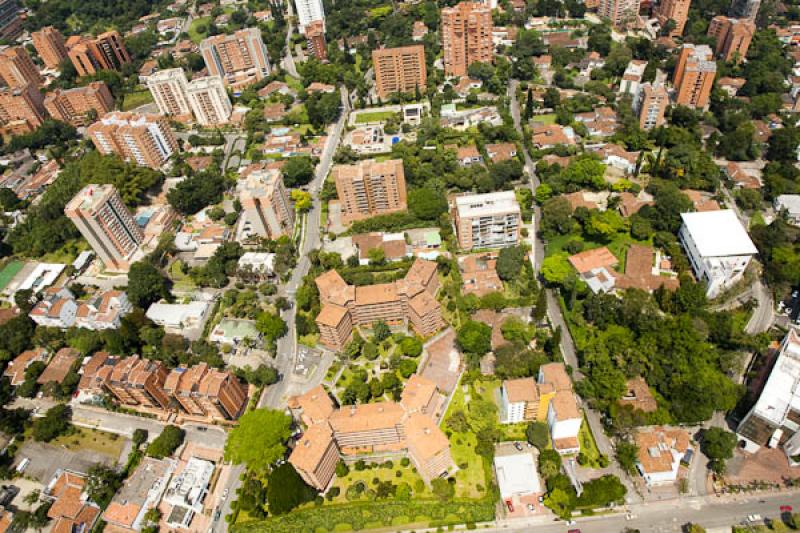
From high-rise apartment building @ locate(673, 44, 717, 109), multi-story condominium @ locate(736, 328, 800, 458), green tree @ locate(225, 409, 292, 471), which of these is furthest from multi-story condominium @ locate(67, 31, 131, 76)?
multi-story condominium @ locate(736, 328, 800, 458)

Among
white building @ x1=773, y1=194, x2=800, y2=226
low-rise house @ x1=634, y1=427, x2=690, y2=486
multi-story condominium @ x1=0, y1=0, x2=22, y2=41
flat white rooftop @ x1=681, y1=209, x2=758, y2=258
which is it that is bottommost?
low-rise house @ x1=634, y1=427, x2=690, y2=486

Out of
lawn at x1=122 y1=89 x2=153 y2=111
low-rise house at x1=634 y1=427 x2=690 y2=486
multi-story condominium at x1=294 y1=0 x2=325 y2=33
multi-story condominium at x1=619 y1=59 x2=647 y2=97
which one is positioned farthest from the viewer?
multi-story condominium at x1=294 y1=0 x2=325 y2=33

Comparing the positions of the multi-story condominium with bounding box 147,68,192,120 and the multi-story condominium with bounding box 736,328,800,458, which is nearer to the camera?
the multi-story condominium with bounding box 736,328,800,458

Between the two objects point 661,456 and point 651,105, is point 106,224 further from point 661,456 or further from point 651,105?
point 651,105

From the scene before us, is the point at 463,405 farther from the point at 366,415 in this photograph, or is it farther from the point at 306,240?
the point at 306,240

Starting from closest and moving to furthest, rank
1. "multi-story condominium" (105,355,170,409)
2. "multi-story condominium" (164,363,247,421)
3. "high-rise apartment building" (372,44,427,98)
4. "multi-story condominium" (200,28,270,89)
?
"multi-story condominium" (164,363,247,421)
"multi-story condominium" (105,355,170,409)
"high-rise apartment building" (372,44,427,98)
"multi-story condominium" (200,28,270,89)

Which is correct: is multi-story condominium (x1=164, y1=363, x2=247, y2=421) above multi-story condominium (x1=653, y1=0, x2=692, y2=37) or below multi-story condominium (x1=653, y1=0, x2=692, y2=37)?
below

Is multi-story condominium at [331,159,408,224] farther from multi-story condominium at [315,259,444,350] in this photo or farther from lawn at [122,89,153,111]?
lawn at [122,89,153,111]

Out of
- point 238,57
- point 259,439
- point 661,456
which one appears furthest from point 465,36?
point 259,439
